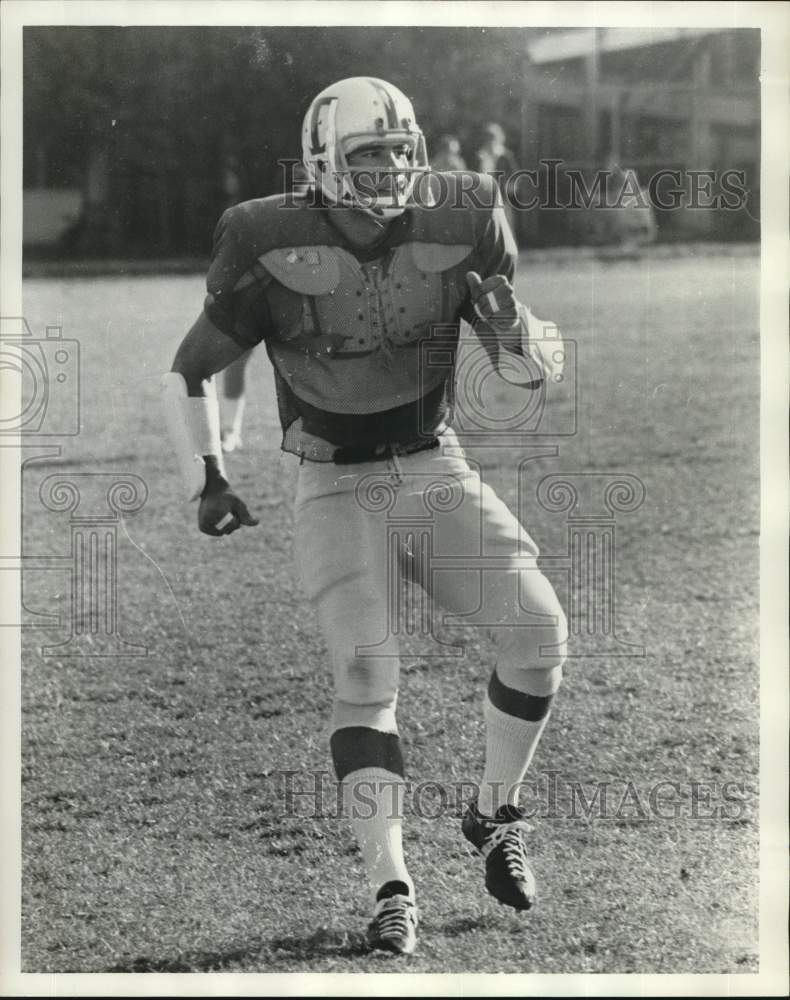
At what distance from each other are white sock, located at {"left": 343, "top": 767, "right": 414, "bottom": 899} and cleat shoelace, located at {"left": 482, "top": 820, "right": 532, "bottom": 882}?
29 centimetres

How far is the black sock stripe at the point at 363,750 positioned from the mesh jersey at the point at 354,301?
703 mm

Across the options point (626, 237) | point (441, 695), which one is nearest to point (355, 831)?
point (441, 695)

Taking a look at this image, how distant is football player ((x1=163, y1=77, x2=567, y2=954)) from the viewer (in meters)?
3.67

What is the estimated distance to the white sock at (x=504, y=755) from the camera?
3820mm

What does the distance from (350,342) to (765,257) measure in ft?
3.92

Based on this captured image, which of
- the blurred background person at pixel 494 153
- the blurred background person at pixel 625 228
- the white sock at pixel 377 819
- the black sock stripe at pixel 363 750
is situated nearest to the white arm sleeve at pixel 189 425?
the black sock stripe at pixel 363 750

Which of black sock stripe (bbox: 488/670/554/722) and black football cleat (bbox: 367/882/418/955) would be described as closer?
black football cleat (bbox: 367/882/418/955)

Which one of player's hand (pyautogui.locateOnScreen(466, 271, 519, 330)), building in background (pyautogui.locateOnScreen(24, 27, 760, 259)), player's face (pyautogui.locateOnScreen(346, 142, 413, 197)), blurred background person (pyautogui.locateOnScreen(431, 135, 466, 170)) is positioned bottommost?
player's hand (pyautogui.locateOnScreen(466, 271, 519, 330))

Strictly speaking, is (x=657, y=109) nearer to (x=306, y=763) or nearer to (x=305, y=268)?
(x=305, y=268)

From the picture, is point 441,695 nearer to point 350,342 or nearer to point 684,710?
point 684,710

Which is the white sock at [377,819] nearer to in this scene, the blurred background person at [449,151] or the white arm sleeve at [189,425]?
the white arm sleeve at [189,425]

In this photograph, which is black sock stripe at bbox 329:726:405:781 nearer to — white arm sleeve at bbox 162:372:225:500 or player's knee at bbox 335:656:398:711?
player's knee at bbox 335:656:398:711

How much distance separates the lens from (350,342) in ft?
12.4

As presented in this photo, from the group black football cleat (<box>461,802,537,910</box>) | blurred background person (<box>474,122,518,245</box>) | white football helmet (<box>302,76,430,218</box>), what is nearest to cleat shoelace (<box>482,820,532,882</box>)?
black football cleat (<box>461,802,537,910</box>)
